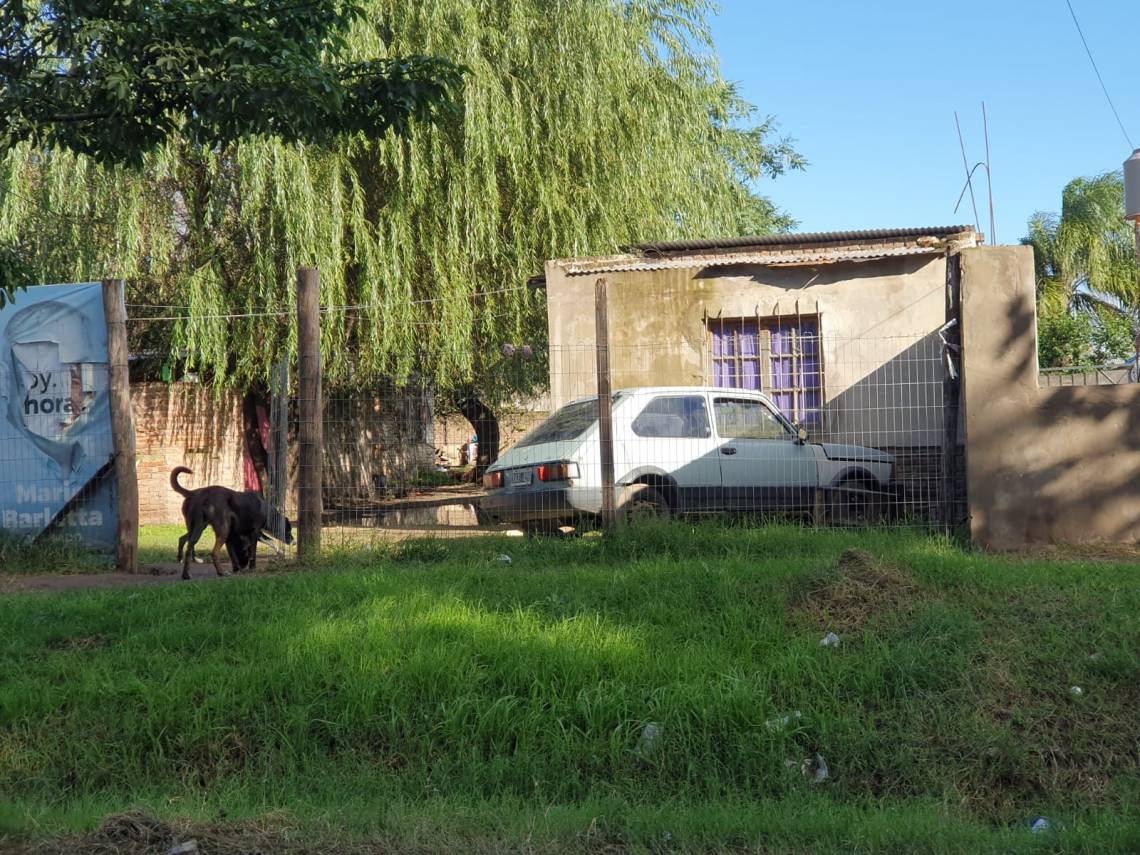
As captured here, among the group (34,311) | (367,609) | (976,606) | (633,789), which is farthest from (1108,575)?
(34,311)

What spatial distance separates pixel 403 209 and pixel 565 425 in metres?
5.83

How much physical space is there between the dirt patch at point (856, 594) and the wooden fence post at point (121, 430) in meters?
6.21

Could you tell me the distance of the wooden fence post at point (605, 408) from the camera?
9.85 meters

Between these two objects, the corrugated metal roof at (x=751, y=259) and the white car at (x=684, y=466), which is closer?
the white car at (x=684, y=466)

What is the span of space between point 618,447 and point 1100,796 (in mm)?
5877

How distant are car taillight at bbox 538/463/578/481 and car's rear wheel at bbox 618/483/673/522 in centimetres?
51

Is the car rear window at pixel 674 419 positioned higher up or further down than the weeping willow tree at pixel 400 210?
further down

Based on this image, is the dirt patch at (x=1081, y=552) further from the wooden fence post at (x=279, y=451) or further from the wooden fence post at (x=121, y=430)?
the wooden fence post at (x=121, y=430)

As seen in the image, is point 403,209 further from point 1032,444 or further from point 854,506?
point 1032,444

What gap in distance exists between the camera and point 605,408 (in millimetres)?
9914

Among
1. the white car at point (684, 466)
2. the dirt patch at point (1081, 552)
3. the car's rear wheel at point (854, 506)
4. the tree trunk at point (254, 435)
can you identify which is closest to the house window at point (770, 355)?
the white car at point (684, 466)

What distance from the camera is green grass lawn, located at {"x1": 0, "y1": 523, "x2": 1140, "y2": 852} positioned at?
478 cm

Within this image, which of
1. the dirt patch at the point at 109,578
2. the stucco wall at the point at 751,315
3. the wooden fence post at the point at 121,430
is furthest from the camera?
the stucco wall at the point at 751,315

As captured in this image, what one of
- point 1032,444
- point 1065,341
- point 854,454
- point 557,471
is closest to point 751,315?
point 854,454
